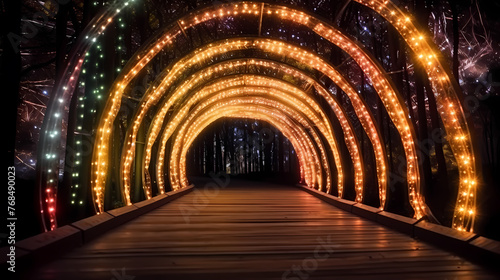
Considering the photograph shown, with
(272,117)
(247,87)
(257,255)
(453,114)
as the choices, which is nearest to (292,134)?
(272,117)

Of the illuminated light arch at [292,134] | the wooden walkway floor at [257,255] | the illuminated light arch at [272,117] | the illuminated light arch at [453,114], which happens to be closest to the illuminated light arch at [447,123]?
the illuminated light arch at [453,114]

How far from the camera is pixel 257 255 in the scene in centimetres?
402

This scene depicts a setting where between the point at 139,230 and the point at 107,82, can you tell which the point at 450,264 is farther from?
the point at 107,82

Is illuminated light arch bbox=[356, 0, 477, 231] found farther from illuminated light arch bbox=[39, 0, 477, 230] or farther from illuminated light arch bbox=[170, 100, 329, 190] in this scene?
illuminated light arch bbox=[170, 100, 329, 190]

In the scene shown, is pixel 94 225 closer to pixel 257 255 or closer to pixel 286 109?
pixel 257 255

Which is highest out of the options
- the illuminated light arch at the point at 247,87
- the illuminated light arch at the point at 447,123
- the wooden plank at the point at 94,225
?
the illuminated light arch at the point at 247,87

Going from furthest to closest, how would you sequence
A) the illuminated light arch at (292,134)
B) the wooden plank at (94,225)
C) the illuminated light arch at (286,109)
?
1. the illuminated light arch at (292,134)
2. the illuminated light arch at (286,109)
3. the wooden plank at (94,225)

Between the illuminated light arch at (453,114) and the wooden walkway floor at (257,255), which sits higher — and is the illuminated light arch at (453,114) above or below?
above

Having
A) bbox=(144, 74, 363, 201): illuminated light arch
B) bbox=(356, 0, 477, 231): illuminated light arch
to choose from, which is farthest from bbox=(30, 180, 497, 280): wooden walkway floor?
bbox=(144, 74, 363, 201): illuminated light arch

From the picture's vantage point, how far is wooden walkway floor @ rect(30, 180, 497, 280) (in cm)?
333

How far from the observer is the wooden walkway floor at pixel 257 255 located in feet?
10.9

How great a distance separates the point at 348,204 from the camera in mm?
8211

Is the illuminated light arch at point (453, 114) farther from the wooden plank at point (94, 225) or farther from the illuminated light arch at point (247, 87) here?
the illuminated light arch at point (247, 87)

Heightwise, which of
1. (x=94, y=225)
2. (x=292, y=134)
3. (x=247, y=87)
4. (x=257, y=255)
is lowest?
(x=257, y=255)
